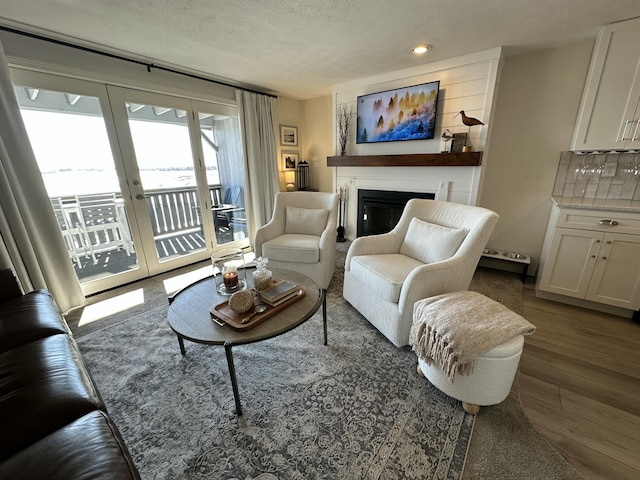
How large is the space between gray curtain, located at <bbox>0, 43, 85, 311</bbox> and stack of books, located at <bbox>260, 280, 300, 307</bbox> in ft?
6.44

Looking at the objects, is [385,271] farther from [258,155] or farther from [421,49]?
[258,155]

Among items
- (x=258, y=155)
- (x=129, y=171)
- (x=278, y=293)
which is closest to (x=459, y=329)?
(x=278, y=293)

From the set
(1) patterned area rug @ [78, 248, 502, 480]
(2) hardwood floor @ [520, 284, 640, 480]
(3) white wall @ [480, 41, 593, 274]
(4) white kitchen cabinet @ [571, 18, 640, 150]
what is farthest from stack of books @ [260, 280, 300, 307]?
(4) white kitchen cabinet @ [571, 18, 640, 150]

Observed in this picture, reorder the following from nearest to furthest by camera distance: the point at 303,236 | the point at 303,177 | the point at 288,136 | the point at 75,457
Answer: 1. the point at 75,457
2. the point at 303,236
3. the point at 288,136
4. the point at 303,177

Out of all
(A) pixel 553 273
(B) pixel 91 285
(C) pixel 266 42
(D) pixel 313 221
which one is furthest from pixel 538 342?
(B) pixel 91 285

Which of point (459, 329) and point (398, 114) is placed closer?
point (459, 329)

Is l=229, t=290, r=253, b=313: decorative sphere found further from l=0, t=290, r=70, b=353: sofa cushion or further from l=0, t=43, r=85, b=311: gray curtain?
l=0, t=43, r=85, b=311: gray curtain

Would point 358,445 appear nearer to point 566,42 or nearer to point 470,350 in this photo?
point 470,350

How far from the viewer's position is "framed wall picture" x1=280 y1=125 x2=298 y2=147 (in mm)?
4191

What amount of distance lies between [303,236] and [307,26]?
1.79 m

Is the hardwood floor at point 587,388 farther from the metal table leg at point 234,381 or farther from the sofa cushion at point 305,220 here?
the sofa cushion at point 305,220

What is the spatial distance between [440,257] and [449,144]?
1511 millimetres

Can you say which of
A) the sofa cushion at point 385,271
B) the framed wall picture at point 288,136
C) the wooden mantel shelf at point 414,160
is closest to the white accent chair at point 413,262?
the sofa cushion at point 385,271

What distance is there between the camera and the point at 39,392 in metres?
0.94
